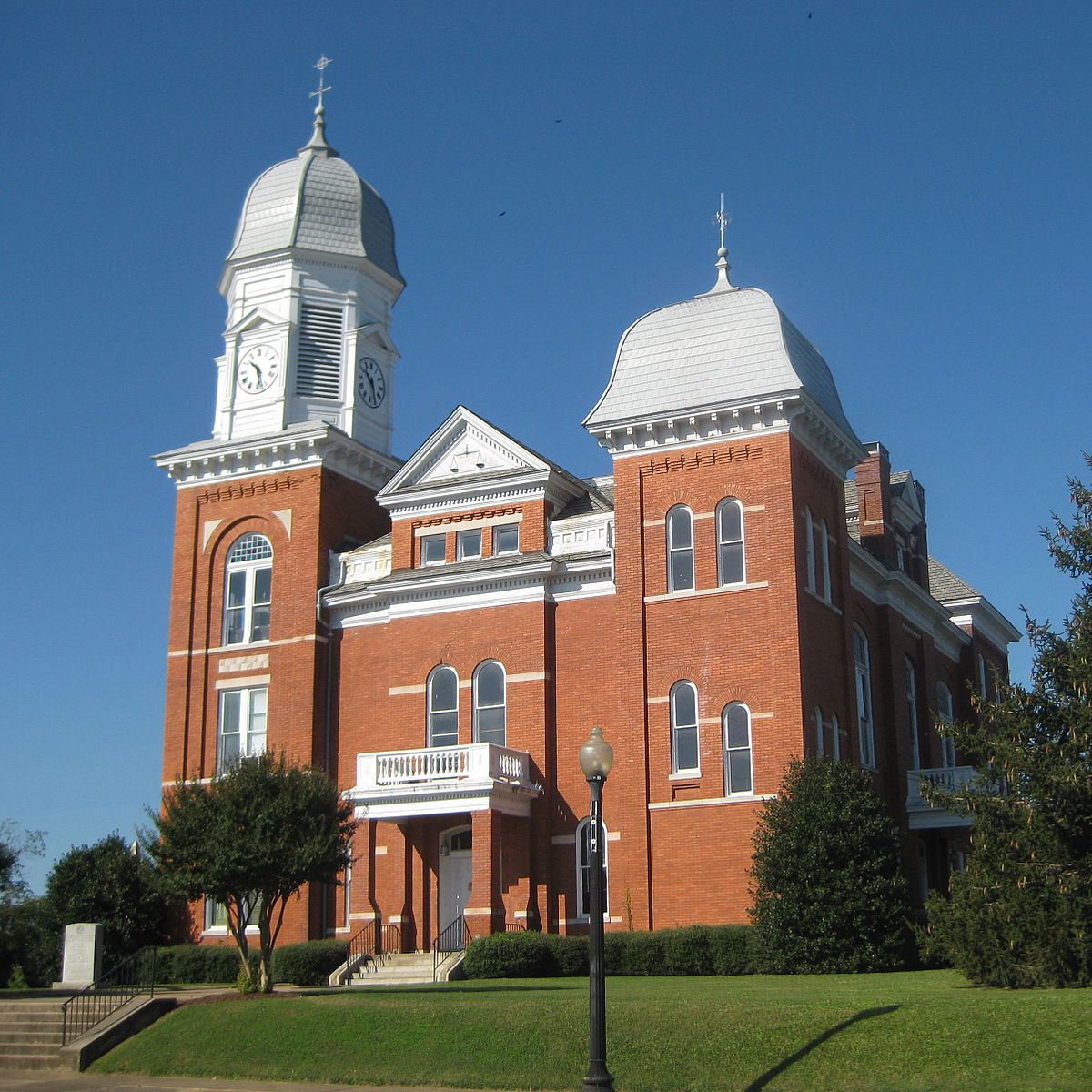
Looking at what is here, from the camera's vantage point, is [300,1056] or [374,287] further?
[374,287]

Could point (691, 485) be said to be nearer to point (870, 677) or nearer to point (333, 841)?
point (870, 677)

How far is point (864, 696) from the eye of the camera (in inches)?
1581

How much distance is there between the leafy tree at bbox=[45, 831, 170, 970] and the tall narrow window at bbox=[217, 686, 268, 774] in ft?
12.6

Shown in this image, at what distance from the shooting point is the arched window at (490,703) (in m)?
36.9

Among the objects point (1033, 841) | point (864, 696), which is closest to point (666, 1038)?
point (1033, 841)

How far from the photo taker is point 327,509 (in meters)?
41.1

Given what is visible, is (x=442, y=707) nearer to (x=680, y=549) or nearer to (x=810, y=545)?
(x=680, y=549)

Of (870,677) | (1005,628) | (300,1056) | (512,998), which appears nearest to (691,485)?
(870,677)

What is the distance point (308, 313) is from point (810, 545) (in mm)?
16723

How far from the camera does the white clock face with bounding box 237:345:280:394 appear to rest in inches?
1681

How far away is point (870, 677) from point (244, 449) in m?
18.8

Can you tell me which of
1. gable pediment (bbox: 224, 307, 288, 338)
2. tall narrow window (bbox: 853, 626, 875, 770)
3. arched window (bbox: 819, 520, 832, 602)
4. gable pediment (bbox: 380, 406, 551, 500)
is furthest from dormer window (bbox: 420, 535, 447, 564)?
tall narrow window (bbox: 853, 626, 875, 770)

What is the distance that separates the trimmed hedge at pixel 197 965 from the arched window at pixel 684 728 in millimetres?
11446

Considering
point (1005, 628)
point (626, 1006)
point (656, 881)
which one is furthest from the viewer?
point (1005, 628)
